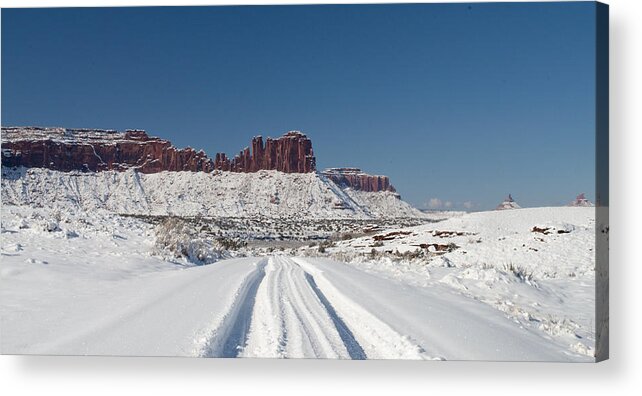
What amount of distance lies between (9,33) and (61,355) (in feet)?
17.9

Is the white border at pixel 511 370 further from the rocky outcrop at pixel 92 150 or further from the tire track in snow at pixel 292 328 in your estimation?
the rocky outcrop at pixel 92 150

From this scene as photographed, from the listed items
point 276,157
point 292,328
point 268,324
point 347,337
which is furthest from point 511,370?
point 276,157

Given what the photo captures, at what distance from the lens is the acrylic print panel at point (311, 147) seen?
774cm

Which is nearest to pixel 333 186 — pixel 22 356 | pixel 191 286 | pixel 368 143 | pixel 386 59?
pixel 368 143

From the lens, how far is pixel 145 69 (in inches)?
360

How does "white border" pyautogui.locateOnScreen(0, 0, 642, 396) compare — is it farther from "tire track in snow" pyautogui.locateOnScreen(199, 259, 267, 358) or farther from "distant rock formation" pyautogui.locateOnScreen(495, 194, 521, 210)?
"distant rock formation" pyautogui.locateOnScreen(495, 194, 521, 210)

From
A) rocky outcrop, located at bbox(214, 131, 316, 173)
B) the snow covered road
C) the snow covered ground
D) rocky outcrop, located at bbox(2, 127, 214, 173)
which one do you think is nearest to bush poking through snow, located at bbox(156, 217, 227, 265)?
the snow covered ground

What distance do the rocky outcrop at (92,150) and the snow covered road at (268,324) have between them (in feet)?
6.73

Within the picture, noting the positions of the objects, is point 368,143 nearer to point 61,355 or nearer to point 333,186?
point 333,186

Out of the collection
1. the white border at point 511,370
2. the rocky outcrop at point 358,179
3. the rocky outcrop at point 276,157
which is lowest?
the white border at point 511,370

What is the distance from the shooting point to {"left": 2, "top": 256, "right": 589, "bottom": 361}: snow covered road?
6.30 m

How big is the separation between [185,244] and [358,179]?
5.42 meters

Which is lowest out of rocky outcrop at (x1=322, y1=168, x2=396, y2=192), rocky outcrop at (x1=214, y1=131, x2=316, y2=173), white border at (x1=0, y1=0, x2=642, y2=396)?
white border at (x1=0, y1=0, x2=642, y2=396)

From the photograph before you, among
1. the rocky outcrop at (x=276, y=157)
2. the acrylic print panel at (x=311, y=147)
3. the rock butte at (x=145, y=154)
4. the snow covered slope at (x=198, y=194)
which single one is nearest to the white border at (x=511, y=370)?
the acrylic print panel at (x=311, y=147)
